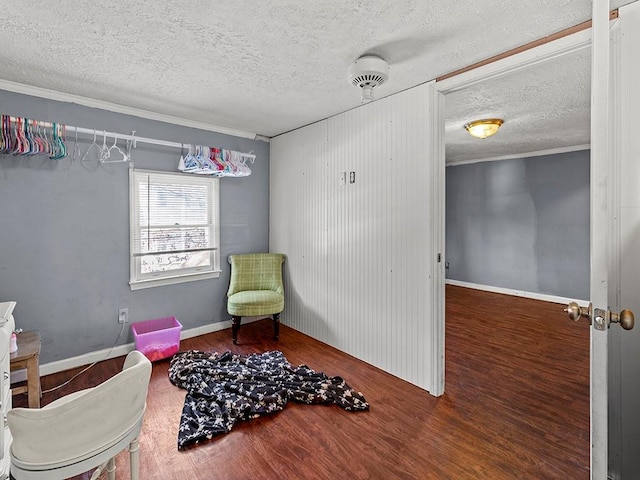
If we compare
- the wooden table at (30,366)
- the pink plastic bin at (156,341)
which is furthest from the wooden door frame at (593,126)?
the wooden table at (30,366)

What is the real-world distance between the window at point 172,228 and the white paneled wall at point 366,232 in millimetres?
851

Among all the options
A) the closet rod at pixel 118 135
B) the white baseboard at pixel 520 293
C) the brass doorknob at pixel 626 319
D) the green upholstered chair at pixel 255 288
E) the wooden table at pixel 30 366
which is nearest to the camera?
the brass doorknob at pixel 626 319

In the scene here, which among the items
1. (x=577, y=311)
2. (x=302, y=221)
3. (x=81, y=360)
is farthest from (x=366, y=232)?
(x=81, y=360)

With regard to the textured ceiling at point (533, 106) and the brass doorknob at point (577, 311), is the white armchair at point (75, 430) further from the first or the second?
the textured ceiling at point (533, 106)

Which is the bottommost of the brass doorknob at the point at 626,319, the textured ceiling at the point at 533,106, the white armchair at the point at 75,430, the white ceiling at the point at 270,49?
the white armchair at the point at 75,430

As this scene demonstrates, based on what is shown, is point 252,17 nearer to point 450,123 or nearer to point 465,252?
point 450,123

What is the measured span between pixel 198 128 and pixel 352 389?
2.97 m

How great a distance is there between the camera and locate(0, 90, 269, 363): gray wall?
8.22 ft

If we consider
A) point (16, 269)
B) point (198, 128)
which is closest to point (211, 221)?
point (198, 128)

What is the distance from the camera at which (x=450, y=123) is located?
3537 millimetres

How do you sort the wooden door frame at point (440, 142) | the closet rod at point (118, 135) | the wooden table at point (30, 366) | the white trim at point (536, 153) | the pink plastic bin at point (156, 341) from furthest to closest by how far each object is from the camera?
the white trim at point (536, 153) < the pink plastic bin at point (156, 341) < the closet rod at point (118, 135) < the wooden door frame at point (440, 142) < the wooden table at point (30, 366)

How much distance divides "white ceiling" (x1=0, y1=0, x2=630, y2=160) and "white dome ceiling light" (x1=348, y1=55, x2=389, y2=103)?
0.05 metres

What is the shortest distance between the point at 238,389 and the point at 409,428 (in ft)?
3.87

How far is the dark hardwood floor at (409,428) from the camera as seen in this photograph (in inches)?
66.0
